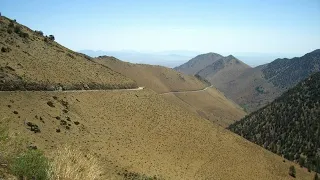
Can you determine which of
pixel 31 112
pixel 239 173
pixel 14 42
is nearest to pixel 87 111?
pixel 31 112

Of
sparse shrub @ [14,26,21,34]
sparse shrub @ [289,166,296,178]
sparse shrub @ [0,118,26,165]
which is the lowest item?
sparse shrub @ [289,166,296,178]

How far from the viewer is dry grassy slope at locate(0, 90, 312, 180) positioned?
42.3 m

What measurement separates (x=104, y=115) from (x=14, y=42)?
69.3 ft

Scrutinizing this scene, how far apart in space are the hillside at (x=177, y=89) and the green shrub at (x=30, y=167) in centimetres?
12072

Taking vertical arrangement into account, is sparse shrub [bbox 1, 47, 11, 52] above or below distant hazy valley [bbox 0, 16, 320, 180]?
above

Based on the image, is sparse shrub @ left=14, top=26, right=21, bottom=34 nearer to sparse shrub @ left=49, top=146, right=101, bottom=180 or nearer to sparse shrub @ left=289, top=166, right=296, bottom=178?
sparse shrub @ left=49, top=146, right=101, bottom=180

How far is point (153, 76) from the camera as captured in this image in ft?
523

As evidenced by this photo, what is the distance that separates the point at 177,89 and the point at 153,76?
1260 cm

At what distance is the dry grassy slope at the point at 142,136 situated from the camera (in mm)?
42281

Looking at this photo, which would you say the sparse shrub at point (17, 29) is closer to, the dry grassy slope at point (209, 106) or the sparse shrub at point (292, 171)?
the sparse shrub at point (292, 171)

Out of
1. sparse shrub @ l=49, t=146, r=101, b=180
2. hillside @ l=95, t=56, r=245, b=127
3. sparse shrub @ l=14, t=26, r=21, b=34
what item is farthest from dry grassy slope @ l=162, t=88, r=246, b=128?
sparse shrub @ l=49, t=146, r=101, b=180

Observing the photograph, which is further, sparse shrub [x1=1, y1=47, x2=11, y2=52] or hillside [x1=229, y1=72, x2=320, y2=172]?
hillside [x1=229, y1=72, x2=320, y2=172]

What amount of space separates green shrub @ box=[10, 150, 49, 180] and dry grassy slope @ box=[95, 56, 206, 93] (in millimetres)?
122921

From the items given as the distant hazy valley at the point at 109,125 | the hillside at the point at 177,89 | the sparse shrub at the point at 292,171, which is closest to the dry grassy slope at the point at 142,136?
the distant hazy valley at the point at 109,125
